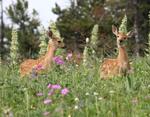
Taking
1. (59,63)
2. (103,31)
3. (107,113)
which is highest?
(103,31)

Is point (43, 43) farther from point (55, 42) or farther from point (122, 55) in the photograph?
point (122, 55)

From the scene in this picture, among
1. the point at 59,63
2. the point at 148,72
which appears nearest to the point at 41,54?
the point at 59,63

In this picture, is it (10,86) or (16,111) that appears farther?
(10,86)

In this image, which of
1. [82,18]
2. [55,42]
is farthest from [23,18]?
[55,42]

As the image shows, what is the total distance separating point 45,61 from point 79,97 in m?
4.93

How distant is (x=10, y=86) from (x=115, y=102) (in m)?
1.95

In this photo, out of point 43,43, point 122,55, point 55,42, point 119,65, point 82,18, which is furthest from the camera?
point 82,18

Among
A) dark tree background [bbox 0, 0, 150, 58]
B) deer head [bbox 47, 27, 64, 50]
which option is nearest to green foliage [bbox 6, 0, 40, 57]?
dark tree background [bbox 0, 0, 150, 58]

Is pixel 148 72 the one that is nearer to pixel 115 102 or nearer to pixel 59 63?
pixel 59 63

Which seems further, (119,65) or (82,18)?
(82,18)

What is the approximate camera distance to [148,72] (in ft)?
34.3

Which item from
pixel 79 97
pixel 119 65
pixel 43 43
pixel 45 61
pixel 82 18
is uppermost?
pixel 82 18

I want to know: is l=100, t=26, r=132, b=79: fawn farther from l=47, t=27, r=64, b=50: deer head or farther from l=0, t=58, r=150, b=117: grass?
l=47, t=27, r=64, b=50: deer head

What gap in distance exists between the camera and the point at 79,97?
798 cm
